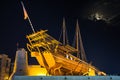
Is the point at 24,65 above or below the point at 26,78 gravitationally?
above

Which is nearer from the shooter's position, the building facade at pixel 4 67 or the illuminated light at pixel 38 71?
the illuminated light at pixel 38 71

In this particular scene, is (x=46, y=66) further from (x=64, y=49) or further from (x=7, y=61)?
(x=7, y=61)

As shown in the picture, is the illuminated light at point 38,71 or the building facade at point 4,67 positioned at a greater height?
the building facade at point 4,67

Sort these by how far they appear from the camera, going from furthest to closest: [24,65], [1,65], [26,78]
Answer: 1. [1,65]
2. [24,65]
3. [26,78]

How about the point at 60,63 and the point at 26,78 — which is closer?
the point at 26,78

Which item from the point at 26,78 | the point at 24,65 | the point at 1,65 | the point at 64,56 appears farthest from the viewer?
the point at 1,65

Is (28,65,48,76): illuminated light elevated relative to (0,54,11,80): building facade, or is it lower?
lower

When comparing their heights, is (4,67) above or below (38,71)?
above

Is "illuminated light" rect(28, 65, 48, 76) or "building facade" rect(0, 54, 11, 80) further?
"building facade" rect(0, 54, 11, 80)

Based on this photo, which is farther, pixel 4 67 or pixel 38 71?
pixel 4 67

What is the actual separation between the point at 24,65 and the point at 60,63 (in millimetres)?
7731

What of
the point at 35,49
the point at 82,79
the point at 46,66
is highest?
the point at 35,49

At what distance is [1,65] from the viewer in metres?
68.4

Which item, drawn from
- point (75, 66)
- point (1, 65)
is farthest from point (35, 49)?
point (1, 65)
